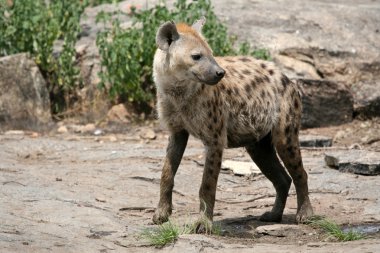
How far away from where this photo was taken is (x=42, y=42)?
933 cm

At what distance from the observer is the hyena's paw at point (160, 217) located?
5515mm

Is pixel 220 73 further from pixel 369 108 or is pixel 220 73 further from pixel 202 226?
pixel 369 108

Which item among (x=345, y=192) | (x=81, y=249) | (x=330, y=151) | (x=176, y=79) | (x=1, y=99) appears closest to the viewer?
(x=81, y=249)

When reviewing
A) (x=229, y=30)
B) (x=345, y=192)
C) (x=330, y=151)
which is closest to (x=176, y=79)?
(x=345, y=192)

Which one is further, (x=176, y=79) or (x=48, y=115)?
(x=48, y=115)

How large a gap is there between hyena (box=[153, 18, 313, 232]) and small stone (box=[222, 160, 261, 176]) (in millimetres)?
1175

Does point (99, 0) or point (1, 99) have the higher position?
point (99, 0)

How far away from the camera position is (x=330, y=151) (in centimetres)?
775

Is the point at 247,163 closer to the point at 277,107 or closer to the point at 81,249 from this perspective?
the point at 277,107

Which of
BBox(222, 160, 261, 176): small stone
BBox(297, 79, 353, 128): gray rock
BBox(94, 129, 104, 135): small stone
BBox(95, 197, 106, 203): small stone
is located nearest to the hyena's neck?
BBox(95, 197, 106, 203): small stone

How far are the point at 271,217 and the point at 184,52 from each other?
50.7 inches

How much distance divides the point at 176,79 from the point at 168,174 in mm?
628

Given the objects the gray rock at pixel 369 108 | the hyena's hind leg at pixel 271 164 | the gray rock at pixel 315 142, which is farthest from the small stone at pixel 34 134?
the gray rock at pixel 369 108

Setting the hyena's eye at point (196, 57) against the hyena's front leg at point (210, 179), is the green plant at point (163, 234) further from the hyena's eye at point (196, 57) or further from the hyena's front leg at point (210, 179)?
the hyena's eye at point (196, 57)
